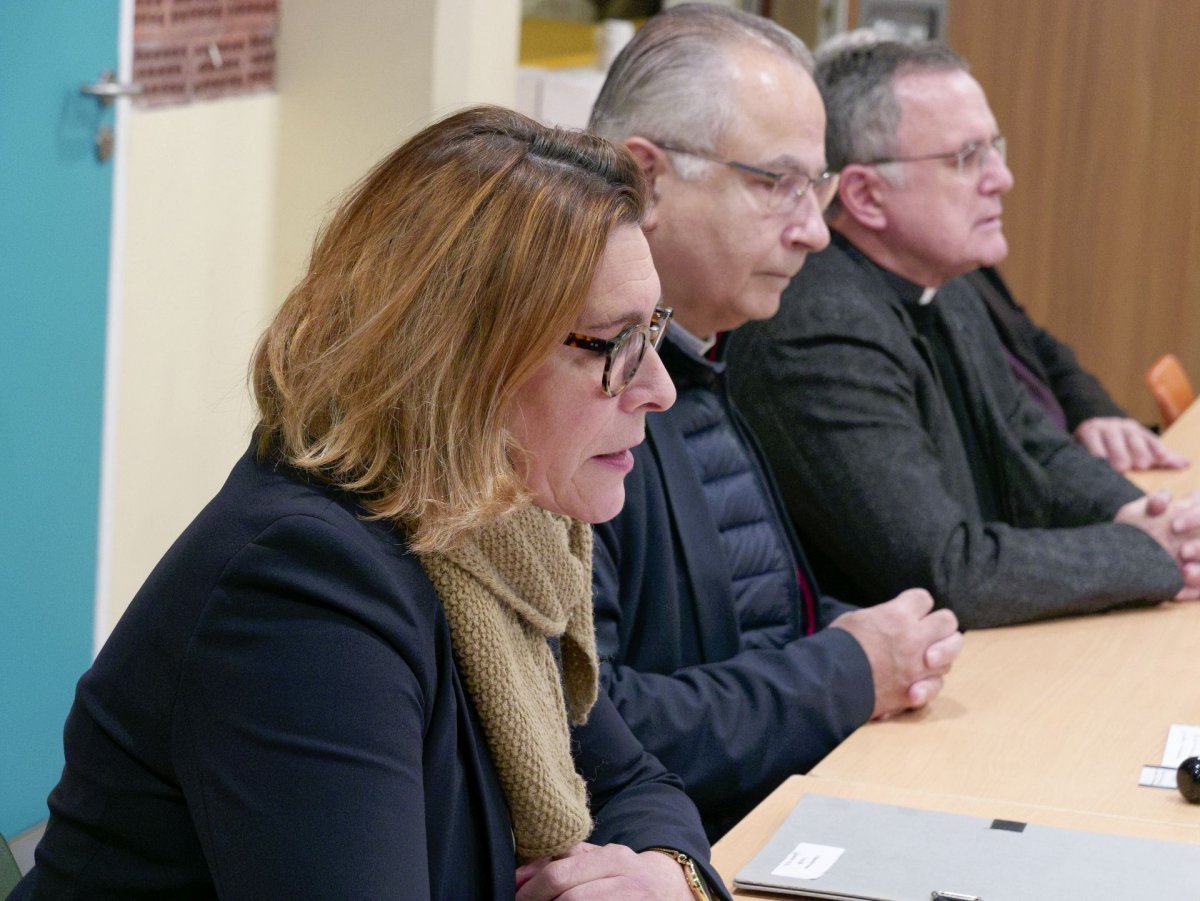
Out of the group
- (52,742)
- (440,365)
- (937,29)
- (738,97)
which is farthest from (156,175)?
(937,29)

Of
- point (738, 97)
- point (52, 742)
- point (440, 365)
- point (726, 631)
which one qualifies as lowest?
point (52, 742)

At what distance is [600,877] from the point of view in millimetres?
1341

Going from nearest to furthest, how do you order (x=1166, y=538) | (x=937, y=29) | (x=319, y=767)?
1. (x=319, y=767)
2. (x=1166, y=538)
3. (x=937, y=29)

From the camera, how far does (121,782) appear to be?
1110mm

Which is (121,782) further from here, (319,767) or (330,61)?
(330,61)

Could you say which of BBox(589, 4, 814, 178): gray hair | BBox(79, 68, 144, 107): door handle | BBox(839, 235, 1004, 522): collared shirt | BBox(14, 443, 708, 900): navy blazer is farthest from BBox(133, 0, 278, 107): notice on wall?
BBox(14, 443, 708, 900): navy blazer

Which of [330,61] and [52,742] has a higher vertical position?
[330,61]

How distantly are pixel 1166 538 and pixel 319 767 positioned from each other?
5.78 feet

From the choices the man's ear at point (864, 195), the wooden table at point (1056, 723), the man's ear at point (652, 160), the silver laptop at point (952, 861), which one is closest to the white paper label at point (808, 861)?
the silver laptop at point (952, 861)

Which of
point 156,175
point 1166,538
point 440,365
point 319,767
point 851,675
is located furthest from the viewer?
point 156,175

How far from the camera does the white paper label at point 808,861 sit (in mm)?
1400

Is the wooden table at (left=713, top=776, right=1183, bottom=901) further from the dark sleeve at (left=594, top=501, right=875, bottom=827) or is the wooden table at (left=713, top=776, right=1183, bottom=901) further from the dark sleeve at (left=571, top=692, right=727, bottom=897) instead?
the dark sleeve at (left=594, top=501, right=875, bottom=827)

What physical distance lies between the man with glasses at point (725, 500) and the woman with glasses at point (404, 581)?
17.3 inches

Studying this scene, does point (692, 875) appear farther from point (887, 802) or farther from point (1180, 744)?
point (1180, 744)
